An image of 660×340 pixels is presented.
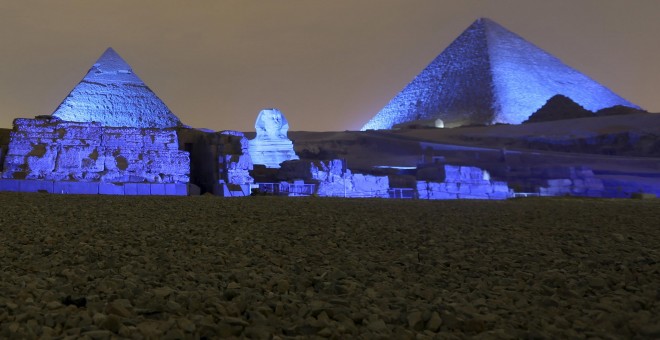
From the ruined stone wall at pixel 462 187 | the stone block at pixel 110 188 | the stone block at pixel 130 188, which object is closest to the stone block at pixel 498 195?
the ruined stone wall at pixel 462 187

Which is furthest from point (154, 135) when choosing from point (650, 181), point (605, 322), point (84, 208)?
point (650, 181)

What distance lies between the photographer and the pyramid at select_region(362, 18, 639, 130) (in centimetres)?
5053

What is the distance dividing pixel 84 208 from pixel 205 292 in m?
3.57

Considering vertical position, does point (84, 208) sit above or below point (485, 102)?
below

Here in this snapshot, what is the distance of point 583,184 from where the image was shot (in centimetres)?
1582

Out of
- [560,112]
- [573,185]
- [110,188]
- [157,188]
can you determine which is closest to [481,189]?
[573,185]

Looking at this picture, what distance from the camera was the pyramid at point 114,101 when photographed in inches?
852

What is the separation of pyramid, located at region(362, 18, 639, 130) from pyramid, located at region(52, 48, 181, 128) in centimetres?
3229

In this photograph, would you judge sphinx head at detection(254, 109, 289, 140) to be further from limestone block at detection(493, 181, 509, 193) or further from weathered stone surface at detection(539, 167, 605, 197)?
weathered stone surface at detection(539, 167, 605, 197)

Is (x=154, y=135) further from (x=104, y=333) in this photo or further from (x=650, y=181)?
(x=650, y=181)

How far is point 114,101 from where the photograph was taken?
2202 cm

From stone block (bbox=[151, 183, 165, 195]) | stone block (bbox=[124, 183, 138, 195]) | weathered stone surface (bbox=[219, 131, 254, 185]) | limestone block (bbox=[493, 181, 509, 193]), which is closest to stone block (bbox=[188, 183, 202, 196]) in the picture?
stone block (bbox=[151, 183, 165, 195])

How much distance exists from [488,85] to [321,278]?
5187 centimetres

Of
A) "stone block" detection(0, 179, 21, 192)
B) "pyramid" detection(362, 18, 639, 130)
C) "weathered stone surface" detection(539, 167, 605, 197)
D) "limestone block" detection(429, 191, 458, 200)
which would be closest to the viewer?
"stone block" detection(0, 179, 21, 192)
